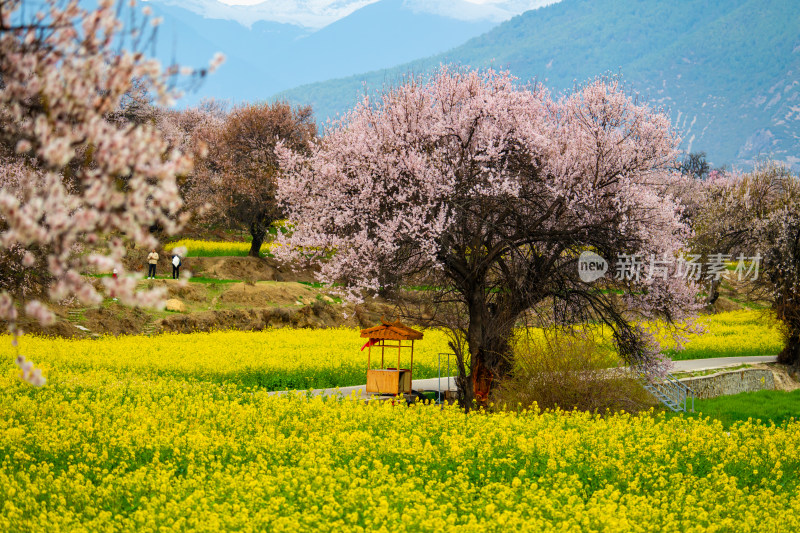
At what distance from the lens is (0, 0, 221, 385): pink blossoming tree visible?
5.41 m

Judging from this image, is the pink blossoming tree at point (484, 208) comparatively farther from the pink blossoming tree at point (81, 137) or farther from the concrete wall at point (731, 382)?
the pink blossoming tree at point (81, 137)

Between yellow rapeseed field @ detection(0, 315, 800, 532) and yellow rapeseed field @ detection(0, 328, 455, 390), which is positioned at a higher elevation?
yellow rapeseed field @ detection(0, 315, 800, 532)

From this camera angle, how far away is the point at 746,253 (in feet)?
140

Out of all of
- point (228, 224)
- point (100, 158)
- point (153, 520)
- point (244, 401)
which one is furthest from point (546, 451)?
point (228, 224)

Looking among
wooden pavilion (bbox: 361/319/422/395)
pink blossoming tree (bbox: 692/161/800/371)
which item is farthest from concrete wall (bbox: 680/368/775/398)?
wooden pavilion (bbox: 361/319/422/395)

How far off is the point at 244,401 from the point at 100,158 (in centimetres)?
1413

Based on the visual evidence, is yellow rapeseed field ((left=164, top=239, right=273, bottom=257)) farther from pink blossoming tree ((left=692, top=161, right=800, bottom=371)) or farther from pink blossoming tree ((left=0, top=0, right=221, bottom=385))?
pink blossoming tree ((left=0, top=0, right=221, bottom=385))

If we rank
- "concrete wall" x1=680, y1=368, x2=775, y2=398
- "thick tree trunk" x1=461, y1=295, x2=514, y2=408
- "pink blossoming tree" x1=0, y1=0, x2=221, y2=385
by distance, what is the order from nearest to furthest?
"pink blossoming tree" x1=0, y1=0, x2=221, y2=385 < "thick tree trunk" x1=461, y1=295, x2=514, y2=408 < "concrete wall" x1=680, y1=368, x2=775, y2=398

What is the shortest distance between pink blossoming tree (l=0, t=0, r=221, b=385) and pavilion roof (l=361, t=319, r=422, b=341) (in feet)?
56.3

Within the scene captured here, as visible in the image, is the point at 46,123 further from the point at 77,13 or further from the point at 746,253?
the point at 746,253

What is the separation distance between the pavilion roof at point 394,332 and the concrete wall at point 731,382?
13.5 metres

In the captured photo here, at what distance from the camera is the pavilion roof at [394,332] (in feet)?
75.5

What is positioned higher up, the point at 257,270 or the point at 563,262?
the point at 563,262

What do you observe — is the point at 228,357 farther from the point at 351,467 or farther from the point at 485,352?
the point at 351,467
